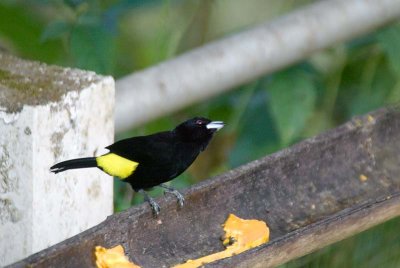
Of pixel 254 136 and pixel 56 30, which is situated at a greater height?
pixel 56 30

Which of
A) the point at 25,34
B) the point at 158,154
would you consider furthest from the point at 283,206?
the point at 25,34

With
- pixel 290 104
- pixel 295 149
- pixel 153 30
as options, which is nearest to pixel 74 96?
pixel 295 149

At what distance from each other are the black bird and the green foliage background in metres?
0.52

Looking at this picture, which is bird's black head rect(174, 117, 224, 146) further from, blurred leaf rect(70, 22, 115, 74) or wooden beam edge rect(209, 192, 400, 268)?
wooden beam edge rect(209, 192, 400, 268)

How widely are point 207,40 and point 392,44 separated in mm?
1229

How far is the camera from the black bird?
381 cm

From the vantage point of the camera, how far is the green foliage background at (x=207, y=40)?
4.44 meters

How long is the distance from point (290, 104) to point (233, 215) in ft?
3.54

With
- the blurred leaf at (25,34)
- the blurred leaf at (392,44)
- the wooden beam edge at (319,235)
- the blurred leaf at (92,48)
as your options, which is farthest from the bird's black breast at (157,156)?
the blurred leaf at (25,34)

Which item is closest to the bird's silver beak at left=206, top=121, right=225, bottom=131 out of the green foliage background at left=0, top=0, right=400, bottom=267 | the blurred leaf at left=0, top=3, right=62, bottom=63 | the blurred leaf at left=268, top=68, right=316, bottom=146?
the green foliage background at left=0, top=0, right=400, bottom=267

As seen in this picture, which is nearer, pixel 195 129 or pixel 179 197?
pixel 179 197

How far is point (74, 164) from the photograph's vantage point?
11.1 feet

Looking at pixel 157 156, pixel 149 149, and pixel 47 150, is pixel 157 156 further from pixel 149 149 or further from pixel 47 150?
pixel 47 150

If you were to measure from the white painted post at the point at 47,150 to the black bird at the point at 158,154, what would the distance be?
0.15 m
